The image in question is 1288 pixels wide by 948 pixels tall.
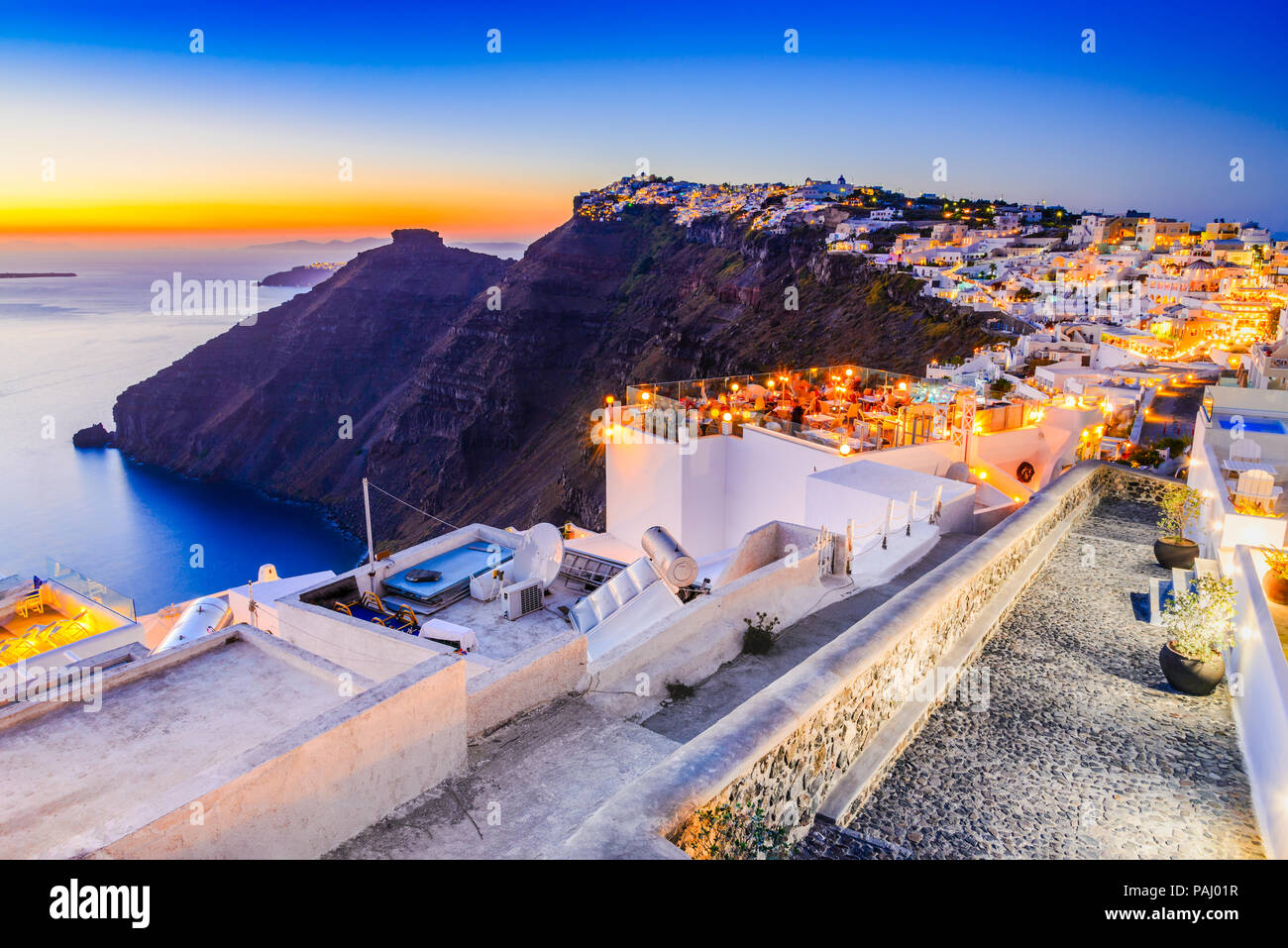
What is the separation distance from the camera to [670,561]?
7816 millimetres

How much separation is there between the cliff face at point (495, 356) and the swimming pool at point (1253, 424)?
3006cm

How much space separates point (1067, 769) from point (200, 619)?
14.9 meters

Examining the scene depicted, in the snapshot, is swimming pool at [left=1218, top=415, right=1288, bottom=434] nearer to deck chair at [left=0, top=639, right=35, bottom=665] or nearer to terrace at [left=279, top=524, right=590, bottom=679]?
terrace at [left=279, top=524, right=590, bottom=679]

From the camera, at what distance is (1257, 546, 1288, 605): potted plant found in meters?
6.09

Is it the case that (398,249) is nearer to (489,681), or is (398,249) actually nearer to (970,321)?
(970,321)

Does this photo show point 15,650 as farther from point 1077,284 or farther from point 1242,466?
point 1077,284

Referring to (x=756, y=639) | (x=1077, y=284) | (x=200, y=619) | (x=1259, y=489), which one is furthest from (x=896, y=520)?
(x=1077, y=284)

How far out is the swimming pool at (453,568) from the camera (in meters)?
8.80

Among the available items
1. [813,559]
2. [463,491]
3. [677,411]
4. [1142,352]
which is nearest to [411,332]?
[463,491]

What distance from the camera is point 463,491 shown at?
209 feet

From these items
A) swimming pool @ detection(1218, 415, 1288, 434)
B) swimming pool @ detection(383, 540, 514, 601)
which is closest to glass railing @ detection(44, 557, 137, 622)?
swimming pool @ detection(383, 540, 514, 601)
